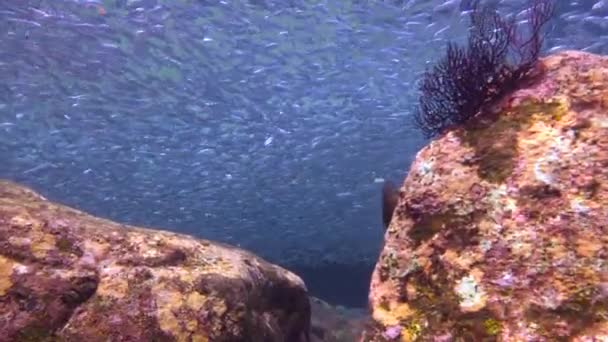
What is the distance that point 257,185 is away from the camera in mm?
28469

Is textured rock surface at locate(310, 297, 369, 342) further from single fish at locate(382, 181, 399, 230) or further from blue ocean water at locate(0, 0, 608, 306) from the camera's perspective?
Answer: blue ocean water at locate(0, 0, 608, 306)

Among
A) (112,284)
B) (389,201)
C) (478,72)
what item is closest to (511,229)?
(478,72)

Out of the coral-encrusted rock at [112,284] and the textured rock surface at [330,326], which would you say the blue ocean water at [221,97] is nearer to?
the textured rock surface at [330,326]

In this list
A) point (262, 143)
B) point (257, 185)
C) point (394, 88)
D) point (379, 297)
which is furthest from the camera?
point (257, 185)

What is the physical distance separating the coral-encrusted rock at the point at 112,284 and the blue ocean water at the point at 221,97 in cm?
1127

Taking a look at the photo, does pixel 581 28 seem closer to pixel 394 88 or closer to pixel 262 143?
pixel 394 88

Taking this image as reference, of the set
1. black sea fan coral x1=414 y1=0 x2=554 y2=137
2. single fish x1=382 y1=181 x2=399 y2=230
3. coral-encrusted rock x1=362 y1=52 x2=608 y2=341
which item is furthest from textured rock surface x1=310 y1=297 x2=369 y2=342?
coral-encrusted rock x1=362 y1=52 x2=608 y2=341

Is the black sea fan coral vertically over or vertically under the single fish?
over

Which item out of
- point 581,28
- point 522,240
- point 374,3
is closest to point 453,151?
point 522,240

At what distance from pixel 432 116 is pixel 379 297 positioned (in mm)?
2213

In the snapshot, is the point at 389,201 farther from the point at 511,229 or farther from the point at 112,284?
the point at 112,284

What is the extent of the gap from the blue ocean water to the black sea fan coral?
10.4 metres

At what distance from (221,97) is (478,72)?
16.1 metres

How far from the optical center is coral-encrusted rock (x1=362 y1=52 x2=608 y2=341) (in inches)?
113
